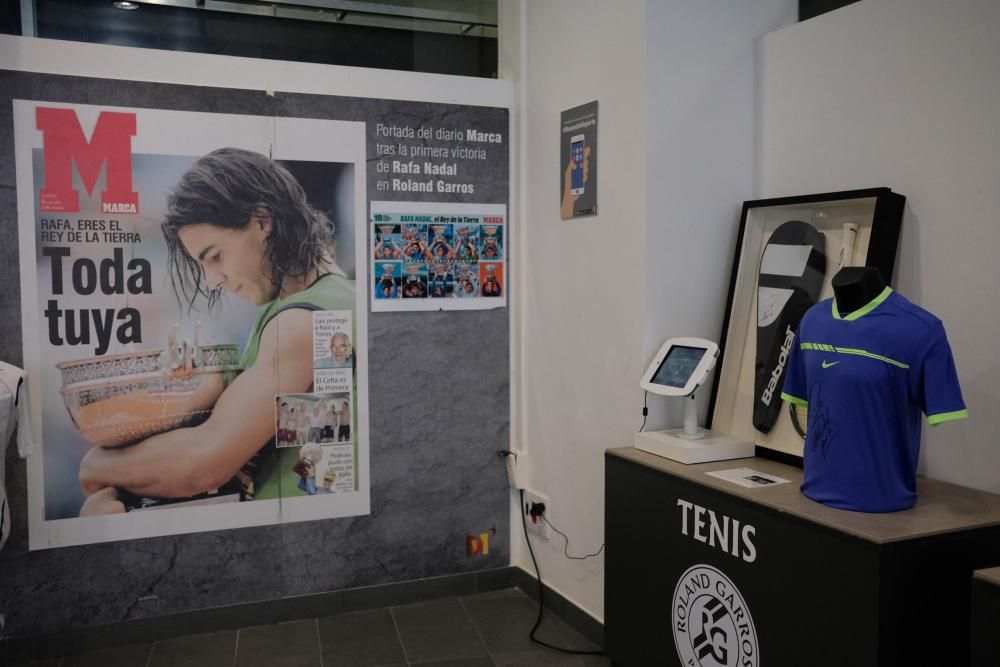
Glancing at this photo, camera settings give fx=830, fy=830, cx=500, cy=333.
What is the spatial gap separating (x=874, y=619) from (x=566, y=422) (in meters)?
1.65

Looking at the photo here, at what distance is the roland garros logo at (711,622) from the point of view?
220cm

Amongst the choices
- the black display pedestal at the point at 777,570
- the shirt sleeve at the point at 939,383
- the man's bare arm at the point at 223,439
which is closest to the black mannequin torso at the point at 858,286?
the shirt sleeve at the point at 939,383

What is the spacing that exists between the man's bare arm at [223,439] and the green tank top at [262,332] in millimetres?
25

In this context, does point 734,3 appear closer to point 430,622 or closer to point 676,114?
point 676,114

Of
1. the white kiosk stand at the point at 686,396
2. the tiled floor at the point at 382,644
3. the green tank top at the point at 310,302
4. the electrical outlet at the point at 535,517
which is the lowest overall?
the tiled floor at the point at 382,644

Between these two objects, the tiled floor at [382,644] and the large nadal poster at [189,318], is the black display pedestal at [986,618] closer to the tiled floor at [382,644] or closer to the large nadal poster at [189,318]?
the tiled floor at [382,644]

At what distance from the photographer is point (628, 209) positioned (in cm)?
291

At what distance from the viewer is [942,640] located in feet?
6.16

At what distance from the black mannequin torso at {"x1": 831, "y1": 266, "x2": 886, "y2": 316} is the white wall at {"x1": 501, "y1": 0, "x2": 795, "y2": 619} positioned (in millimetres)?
792

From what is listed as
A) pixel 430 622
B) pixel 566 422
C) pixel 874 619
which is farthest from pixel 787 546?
pixel 430 622

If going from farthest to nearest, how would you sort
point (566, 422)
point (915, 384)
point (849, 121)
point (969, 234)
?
point (566, 422) < point (849, 121) < point (969, 234) < point (915, 384)

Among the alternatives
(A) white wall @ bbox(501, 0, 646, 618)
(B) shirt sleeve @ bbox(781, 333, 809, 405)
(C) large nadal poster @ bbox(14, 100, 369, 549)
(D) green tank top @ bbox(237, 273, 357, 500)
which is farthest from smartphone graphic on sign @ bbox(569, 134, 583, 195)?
(B) shirt sleeve @ bbox(781, 333, 809, 405)

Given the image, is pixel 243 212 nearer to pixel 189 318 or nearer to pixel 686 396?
pixel 189 318

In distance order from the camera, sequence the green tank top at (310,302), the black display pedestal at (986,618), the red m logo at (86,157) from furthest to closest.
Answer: the green tank top at (310,302) → the red m logo at (86,157) → the black display pedestal at (986,618)
